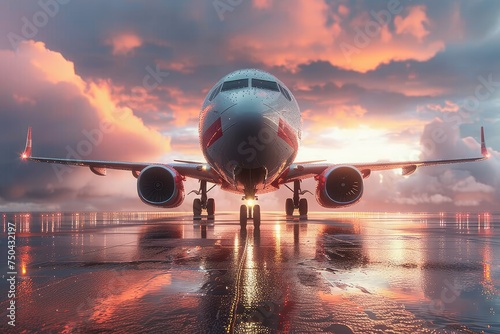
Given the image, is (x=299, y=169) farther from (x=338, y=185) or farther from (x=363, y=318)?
(x=363, y=318)

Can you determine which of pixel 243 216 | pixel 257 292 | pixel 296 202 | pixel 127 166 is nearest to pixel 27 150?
pixel 127 166

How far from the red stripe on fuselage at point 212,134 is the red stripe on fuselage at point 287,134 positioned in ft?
5.33

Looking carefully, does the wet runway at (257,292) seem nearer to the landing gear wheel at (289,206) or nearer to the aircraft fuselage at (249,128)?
the aircraft fuselage at (249,128)

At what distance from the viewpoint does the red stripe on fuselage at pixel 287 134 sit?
463 inches

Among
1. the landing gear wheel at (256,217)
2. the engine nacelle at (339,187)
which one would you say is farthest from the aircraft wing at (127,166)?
the landing gear wheel at (256,217)

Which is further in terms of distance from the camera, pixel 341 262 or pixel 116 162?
pixel 116 162

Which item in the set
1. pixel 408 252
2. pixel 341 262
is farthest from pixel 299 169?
pixel 341 262

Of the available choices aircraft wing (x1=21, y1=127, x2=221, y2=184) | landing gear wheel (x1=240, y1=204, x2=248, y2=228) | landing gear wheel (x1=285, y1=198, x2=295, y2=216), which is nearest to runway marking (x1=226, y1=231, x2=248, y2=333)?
landing gear wheel (x1=240, y1=204, x2=248, y2=228)

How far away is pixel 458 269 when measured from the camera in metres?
6.00

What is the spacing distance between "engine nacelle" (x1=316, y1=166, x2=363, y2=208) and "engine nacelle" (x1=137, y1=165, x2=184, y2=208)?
558 cm

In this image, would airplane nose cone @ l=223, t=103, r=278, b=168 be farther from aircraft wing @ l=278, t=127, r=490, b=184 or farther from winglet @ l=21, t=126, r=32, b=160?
winglet @ l=21, t=126, r=32, b=160

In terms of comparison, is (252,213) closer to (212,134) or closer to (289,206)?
(212,134)

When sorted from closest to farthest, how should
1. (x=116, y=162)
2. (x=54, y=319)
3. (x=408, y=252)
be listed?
(x=54, y=319)
(x=408, y=252)
(x=116, y=162)

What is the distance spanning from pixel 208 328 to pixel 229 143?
8.33 metres
